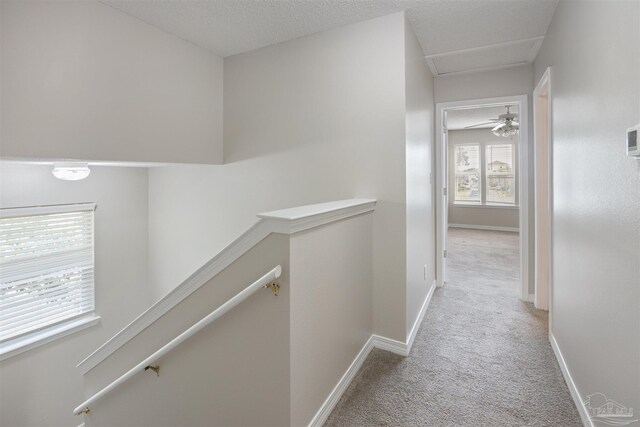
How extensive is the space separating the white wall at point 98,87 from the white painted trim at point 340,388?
2.29 meters

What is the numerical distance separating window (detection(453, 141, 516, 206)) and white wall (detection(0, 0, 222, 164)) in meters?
7.30

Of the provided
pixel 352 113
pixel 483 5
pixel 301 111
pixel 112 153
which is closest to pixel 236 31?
pixel 301 111

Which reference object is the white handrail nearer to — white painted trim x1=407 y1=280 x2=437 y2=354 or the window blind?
white painted trim x1=407 y1=280 x2=437 y2=354

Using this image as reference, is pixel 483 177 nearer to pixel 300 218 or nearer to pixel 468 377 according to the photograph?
pixel 468 377

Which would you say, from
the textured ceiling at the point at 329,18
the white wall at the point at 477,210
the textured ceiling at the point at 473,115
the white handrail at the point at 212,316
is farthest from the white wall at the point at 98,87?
the white wall at the point at 477,210

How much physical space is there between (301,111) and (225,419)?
2325mm

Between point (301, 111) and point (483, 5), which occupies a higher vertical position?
point (483, 5)

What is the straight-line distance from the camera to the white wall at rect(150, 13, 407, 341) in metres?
2.50

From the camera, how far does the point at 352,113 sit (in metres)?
2.62

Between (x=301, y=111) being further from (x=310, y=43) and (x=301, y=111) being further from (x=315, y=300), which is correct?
(x=315, y=300)

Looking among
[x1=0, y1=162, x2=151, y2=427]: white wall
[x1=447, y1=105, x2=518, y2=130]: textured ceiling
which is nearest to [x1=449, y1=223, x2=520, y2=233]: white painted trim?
[x1=447, y1=105, x2=518, y2=130]: textured ceiling

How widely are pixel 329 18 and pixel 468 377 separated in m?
2.78

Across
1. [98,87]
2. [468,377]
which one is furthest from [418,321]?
[98,87]

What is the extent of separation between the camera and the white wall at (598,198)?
123cm
